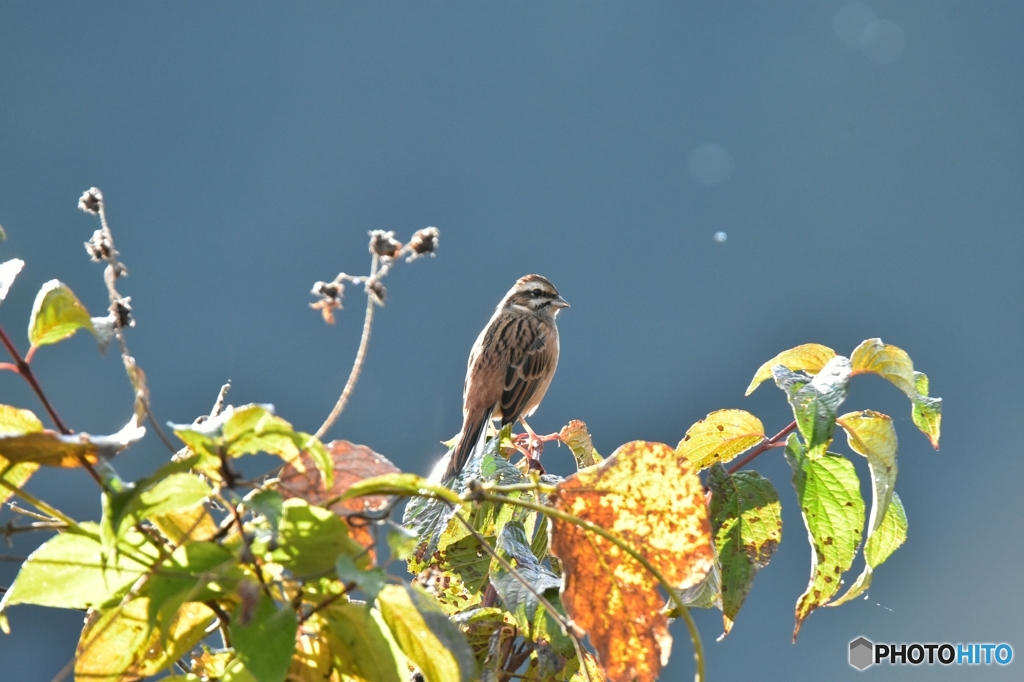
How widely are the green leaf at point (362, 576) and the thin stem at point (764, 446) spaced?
60 cm

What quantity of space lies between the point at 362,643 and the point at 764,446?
2.07 ft

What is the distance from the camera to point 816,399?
1.02 metres

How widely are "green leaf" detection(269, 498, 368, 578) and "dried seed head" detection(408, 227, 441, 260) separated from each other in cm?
30

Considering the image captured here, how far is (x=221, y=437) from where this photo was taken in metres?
0.70

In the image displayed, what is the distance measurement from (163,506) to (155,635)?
0.16 meters

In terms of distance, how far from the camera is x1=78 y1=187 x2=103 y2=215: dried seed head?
101 cm

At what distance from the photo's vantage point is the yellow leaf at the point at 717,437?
1225 millimetres

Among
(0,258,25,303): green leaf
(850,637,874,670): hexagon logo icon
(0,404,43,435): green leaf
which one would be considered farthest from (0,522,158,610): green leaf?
(850,637,874,670): hexagon logo icon

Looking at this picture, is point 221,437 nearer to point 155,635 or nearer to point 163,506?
point 163,506

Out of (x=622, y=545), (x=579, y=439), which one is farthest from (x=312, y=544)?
(x=579, y=439)

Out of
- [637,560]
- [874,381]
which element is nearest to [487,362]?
[874,381]

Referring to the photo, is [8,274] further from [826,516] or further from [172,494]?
[826,516]

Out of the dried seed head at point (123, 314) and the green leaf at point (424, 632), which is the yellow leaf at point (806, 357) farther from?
the dried seed head at point (123, 314)

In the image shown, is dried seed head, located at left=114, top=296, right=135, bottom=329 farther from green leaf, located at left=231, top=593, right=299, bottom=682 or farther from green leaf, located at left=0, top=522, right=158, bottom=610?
green leaf, located at left=231, top=593, right=299, bottom=682
